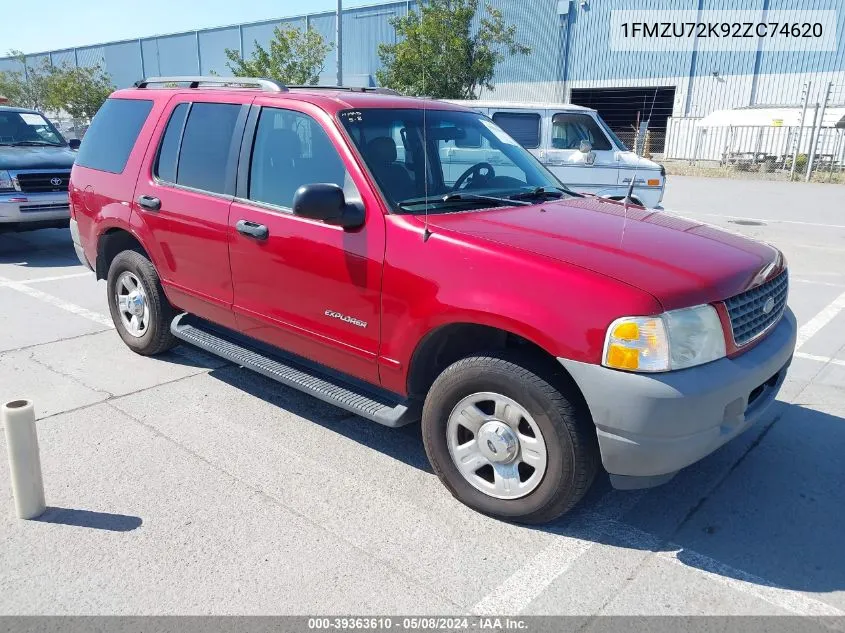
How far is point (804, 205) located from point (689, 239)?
1506 centimetres

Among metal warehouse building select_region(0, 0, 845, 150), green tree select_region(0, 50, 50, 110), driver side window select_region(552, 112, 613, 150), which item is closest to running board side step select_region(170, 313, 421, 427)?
driver side window select_region(552, 112, 613, 150)

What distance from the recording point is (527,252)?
3.00 meters

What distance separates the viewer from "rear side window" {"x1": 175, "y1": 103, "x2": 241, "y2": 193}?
4.29 metres

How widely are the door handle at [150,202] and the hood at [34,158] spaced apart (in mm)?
5282

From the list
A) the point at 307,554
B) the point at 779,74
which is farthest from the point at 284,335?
the point at 779,74

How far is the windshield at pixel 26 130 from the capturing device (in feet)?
33.2

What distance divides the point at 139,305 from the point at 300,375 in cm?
190

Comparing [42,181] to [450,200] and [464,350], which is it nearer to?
[450,200]

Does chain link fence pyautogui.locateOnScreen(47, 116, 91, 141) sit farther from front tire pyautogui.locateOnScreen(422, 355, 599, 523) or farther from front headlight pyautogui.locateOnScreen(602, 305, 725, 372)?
front headlight pyautogui.locateOnScreen(602, 305, 725, 372)

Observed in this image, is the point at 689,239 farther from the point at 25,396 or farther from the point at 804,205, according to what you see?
the point at 804,205

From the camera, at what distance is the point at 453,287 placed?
3.12m

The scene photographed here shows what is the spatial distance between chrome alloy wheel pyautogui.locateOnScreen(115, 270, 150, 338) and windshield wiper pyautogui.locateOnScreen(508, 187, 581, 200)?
2.79 meters

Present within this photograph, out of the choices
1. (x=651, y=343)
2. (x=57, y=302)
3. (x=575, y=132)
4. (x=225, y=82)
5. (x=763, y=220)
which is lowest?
(x=57, y=302)

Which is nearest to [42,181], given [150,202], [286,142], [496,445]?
[150,202]
